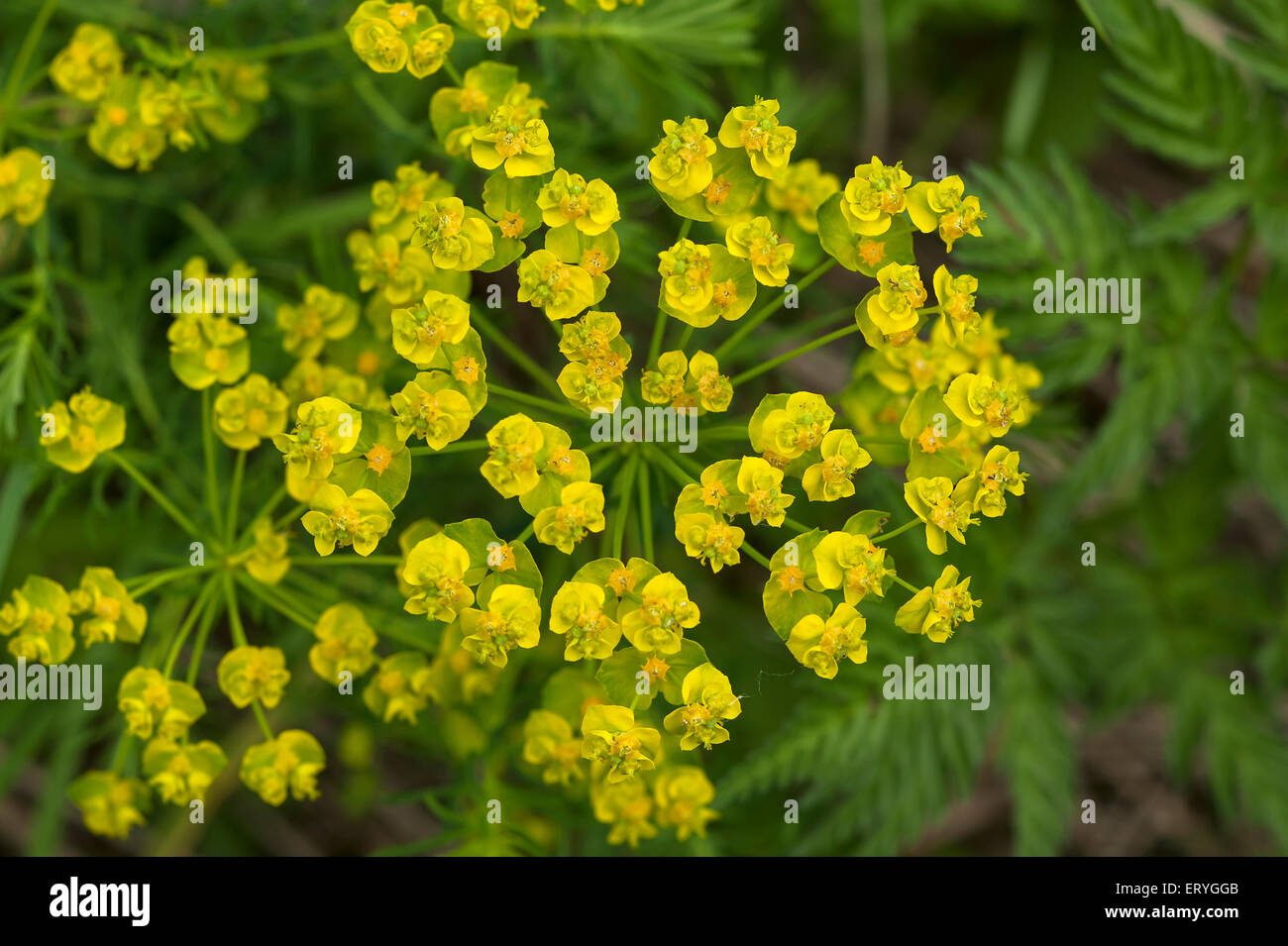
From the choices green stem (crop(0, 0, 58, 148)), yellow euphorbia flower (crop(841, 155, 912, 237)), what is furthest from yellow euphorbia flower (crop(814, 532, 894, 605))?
green stem (crop(0, 0, 58, 148))

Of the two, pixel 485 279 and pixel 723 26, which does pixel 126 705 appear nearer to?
pixel 485 279

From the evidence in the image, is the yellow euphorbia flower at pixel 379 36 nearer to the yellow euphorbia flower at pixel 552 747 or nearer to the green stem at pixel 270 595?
the green stem at pixel 270 595

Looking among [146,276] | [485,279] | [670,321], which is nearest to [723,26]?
[485,279]

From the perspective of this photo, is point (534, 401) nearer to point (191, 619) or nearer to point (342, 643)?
point (342, 643)

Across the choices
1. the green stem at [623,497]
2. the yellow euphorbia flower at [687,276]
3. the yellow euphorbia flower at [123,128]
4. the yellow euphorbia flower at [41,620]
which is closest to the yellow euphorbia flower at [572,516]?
the green stem at [623,497]

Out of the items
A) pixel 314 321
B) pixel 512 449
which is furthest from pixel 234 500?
pixel 512 449

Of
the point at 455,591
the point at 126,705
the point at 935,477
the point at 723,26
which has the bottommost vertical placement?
the point at 126,705
